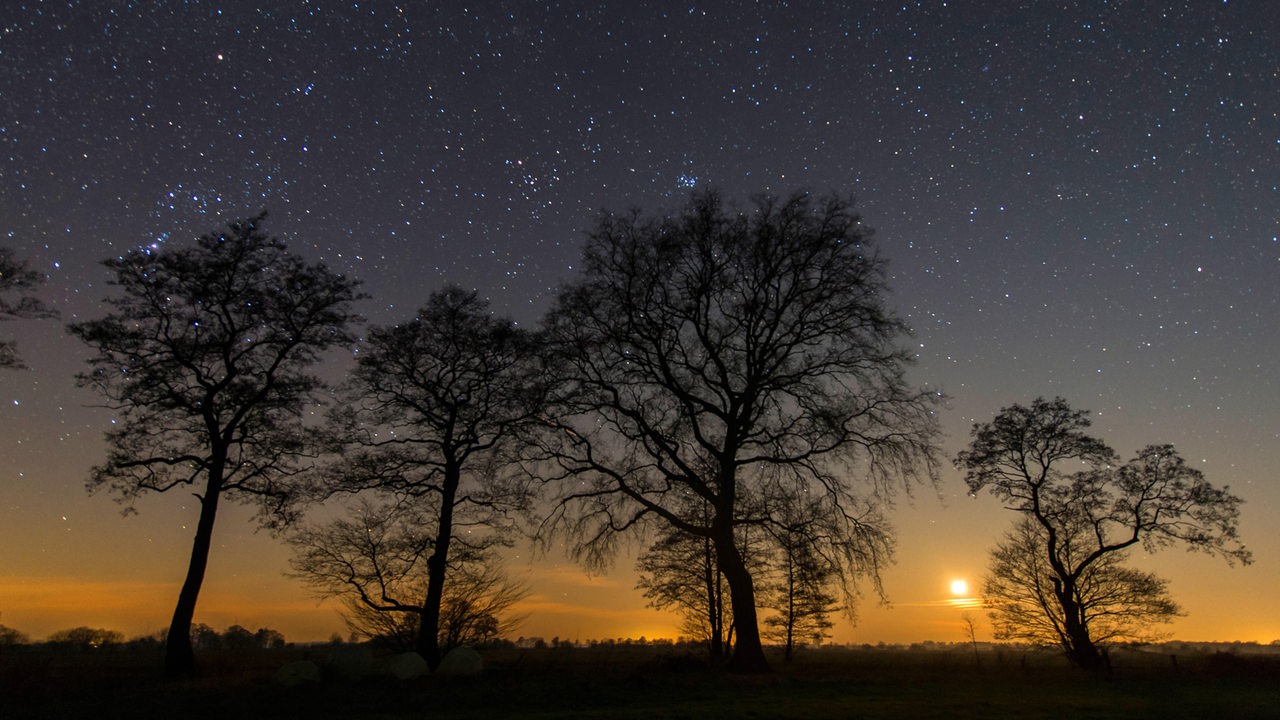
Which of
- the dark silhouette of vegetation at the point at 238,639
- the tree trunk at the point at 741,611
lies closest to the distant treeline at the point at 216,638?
the dark silhouette of vegetation at the point at 238,639

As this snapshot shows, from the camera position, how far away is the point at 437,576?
24438mm

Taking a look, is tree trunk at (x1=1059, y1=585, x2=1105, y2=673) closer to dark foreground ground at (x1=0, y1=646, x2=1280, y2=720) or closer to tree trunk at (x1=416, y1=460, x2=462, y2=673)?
dark foreground ground at (x1=0, y1=646, x2=1280, y2=720)

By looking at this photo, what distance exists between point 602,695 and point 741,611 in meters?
5.99

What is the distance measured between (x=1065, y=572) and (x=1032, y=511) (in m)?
2.87

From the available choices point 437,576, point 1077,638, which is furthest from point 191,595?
point 1077,638

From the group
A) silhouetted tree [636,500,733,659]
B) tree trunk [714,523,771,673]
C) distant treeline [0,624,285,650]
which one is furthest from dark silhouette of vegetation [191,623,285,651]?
tree trunk [714,523,771,673]

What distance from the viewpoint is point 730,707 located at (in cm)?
1463

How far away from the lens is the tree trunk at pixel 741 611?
21.2m

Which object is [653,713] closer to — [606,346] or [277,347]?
[606,346]

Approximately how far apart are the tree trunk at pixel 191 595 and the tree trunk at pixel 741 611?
51.2ft

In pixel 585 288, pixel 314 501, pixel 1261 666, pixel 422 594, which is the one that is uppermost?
pixel 585 288

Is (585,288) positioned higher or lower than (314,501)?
higher

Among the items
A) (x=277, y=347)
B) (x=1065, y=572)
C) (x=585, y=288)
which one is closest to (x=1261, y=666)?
(x=1065, y=572)

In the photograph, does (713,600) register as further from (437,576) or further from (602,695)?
(602,695)
